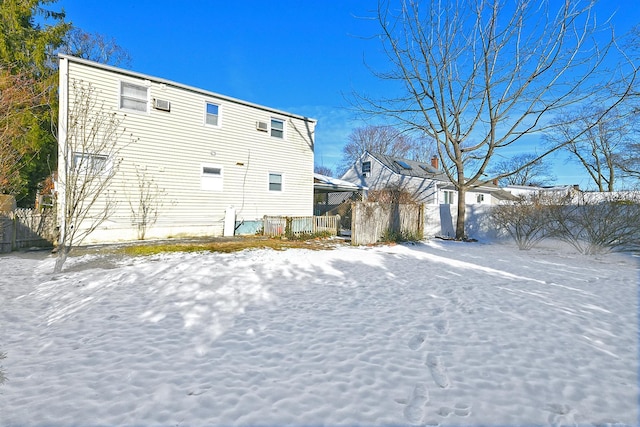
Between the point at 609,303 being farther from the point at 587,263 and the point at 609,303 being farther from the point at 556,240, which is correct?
the point at 556,240

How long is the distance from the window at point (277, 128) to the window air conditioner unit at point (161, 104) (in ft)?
15.6

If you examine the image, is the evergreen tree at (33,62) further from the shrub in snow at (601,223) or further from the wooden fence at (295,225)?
the shrub in snow at (601,223)

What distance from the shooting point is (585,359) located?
9.40ft

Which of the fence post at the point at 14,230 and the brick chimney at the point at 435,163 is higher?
the brick chimney at the point at 435,163

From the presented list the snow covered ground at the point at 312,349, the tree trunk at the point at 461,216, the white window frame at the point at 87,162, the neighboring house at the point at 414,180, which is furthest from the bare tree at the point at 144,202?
the neighboring house at the point at 414,180

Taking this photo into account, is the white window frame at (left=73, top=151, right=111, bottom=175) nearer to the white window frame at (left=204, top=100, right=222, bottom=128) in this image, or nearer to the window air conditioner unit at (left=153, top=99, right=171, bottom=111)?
the window air conditioner unit at (left=153, top=99, right=171, bottom=111)

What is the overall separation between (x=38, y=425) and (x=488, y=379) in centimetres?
342

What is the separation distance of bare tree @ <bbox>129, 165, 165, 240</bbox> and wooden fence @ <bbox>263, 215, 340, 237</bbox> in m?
4.35

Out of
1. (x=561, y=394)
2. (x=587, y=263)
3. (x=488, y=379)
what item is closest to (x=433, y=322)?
(x=488, y=379)

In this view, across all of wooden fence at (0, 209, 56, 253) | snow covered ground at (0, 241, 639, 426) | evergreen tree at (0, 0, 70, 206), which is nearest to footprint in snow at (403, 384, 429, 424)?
snow covered ground at (0, 241, 639, 426)

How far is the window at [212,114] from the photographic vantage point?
1250 centimetres

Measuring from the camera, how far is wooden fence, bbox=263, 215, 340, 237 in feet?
40.8

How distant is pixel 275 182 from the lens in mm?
14516

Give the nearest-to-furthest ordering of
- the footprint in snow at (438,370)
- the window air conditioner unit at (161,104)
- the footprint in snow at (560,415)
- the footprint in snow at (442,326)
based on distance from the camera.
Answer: the footprint in snow at (560,415) < the footprint in snow at (438,370) < the footprint in snow at (442,326) < the window air conditioner unit at (161,104)
